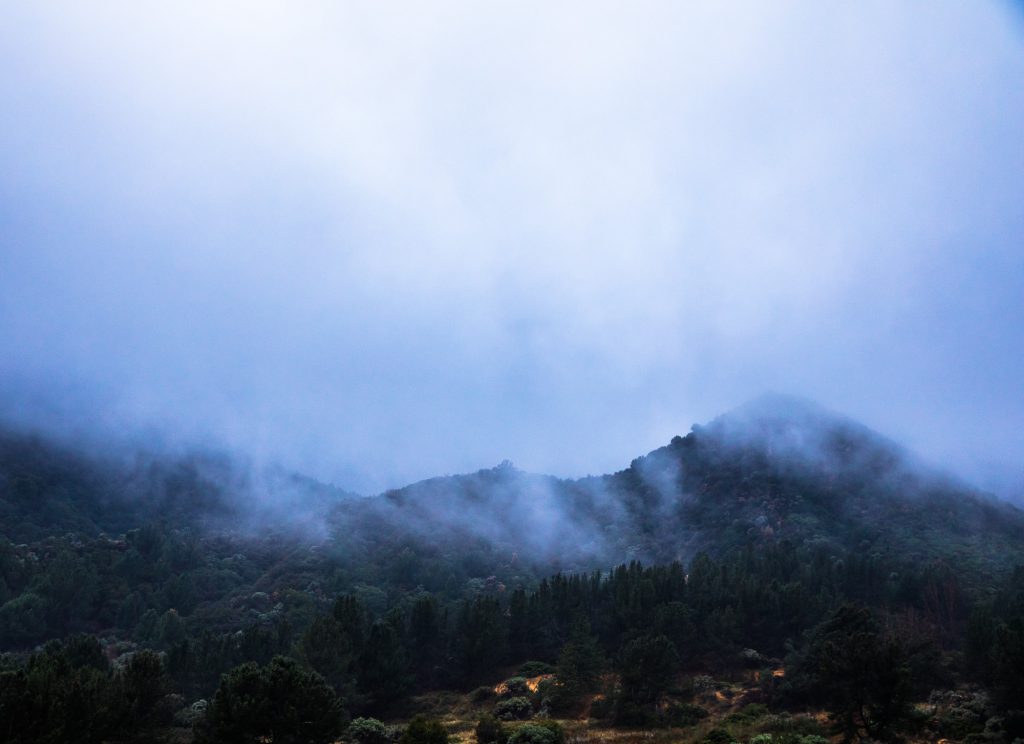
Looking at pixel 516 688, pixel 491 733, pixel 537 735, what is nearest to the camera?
pixel 537 735

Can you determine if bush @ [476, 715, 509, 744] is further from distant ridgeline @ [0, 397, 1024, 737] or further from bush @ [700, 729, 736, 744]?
bush @ [700, 729, 736, 744]

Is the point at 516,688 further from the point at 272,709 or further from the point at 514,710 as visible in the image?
the point at 272,709

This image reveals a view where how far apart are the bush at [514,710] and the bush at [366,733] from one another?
11.2 m

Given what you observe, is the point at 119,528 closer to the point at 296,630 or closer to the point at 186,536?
the point at 186,536

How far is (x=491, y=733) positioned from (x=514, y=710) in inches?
520

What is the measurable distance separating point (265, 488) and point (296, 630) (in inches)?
4505

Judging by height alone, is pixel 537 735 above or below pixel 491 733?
above

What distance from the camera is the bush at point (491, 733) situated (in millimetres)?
39969

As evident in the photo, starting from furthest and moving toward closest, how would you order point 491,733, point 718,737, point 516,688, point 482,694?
point 482,694, point 516,688, point 491,733, point 718,737

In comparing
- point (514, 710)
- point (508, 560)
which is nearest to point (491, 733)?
point (514, 710)

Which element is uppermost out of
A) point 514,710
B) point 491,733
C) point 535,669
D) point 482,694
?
point 535,669

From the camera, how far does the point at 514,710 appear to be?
53.3m

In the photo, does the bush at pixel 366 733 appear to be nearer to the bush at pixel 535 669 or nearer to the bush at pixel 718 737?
the bush at pixel 718 737

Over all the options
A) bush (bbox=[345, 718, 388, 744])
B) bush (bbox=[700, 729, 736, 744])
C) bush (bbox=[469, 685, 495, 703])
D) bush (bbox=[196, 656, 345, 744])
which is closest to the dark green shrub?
bush (bbox=[700, 729, 736, 744])
